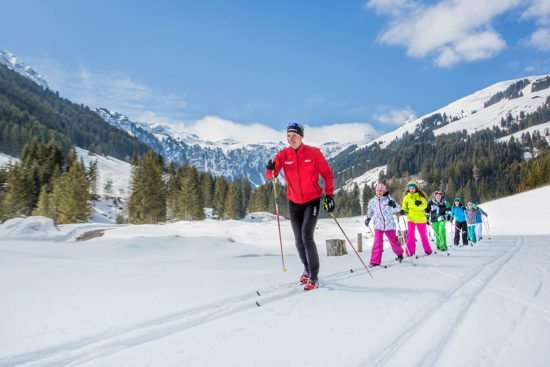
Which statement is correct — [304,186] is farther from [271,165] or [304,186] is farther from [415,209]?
[415,209]

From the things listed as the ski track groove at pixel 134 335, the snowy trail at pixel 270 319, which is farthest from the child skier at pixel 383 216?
the ski track groove at pixel 134 335

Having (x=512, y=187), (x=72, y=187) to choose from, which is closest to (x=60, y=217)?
(x=72, y=187)

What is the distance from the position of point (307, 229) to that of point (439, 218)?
10148 mm

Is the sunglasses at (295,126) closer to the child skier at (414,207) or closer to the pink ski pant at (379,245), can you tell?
the pink ski pant at (379,245)

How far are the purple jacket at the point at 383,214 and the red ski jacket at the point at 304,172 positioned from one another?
11.8ft

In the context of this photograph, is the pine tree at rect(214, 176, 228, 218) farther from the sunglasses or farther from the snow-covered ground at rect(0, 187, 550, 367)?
the sunglasses

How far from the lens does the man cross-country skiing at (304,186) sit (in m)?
5.84

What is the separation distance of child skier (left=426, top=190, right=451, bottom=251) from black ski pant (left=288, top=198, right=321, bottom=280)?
358 inches

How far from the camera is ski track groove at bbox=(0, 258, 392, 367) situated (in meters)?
2.88

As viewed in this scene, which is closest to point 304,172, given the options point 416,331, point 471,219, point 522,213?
point 416,331

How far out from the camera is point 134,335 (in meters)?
3.38

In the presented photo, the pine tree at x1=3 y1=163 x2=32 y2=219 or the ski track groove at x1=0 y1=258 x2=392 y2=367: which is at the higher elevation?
the pine tree at x1=3 y1=163 x2=32 y2=219

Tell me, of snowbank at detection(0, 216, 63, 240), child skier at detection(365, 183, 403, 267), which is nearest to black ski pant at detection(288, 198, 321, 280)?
child skier at detection(365, 183, 403, 267)

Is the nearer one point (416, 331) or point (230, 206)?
point (416, 331)
